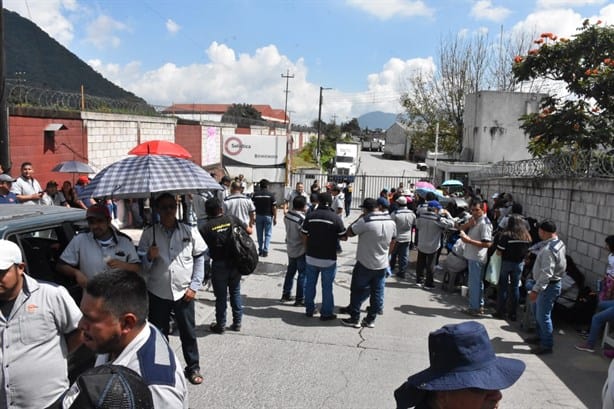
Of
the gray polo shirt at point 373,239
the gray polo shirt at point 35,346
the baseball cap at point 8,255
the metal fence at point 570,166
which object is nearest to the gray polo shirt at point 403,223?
the gray polo shirt at point 373,239

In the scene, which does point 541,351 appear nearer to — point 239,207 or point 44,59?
point 239,207

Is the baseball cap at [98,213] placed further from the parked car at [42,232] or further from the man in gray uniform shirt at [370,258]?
the man in gray uniform shirt at [370,258]

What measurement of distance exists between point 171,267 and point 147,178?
34.5 inches

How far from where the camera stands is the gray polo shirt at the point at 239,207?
9.44 meters

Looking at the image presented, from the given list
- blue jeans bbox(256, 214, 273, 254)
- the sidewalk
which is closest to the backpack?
the sidewalk

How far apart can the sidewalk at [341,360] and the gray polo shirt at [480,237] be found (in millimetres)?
970

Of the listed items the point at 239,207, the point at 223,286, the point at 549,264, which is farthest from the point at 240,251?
the point at 549,264

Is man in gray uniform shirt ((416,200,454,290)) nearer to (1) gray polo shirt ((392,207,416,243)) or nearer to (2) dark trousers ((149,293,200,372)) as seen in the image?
(1) gray polo shirt ((392,207,416,243))

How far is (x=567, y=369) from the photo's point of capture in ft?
19.2

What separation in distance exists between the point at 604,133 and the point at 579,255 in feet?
12.3

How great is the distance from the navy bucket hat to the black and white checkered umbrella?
3081mm

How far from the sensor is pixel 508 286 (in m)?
7.70

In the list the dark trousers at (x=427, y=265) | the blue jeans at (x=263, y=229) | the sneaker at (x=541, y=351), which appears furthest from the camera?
the blue jeans at (x=263, y=229)

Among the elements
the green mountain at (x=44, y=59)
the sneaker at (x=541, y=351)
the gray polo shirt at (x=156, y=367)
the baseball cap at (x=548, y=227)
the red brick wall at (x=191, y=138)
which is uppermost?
the green mountain at (x=44, y=59)
